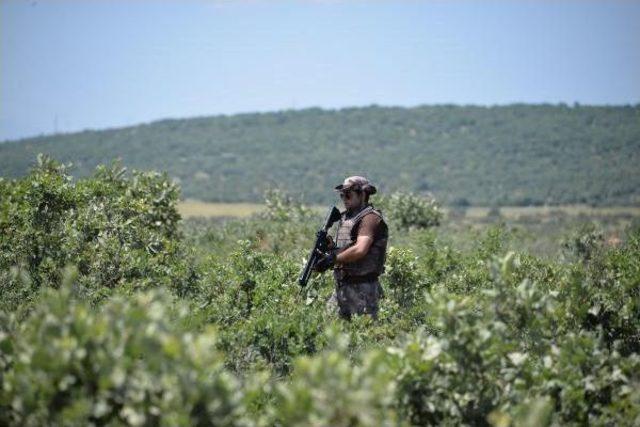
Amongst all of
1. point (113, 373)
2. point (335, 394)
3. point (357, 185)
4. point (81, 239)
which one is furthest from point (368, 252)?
point (81, 239)

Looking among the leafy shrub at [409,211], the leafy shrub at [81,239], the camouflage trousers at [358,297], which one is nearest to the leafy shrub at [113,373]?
the camouflage trousers at [358,297]

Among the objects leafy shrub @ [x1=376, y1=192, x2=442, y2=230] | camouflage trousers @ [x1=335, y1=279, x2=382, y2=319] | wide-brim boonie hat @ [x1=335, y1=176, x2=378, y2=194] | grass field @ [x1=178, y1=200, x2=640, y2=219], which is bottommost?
grass field @ [x1=178, y1=200, x2=640, y2=219]

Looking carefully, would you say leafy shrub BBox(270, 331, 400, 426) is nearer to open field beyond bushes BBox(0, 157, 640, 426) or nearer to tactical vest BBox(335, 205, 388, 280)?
open field beyond bushes BBox(0, 157, 640, 426)

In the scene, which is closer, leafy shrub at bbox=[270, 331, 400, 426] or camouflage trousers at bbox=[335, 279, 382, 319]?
leafy shrub at bbox=[270, 331, 400, 426]

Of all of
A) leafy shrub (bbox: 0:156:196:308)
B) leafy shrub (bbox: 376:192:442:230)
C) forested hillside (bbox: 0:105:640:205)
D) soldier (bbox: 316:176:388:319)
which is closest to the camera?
soldier (bbox: 316:176:388:319)

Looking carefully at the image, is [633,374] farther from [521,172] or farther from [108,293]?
[521,172]

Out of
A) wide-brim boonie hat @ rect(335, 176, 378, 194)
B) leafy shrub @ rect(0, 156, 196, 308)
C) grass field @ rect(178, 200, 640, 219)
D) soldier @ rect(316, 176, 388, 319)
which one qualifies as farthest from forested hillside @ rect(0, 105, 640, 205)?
wide-brim boonie hat @ rect(335, 176, 378, 194)

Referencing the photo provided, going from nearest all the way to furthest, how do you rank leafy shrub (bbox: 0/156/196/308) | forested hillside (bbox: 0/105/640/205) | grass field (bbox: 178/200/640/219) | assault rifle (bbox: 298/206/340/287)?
assault rifle (bbox: 298/206/340/287) < leafy shrub (bbox: 0/156/196/308) < grass field (bbox: 178/200/640/219) < forested hillside (bbox: 0/105/640/205)

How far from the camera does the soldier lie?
7164 millimetres

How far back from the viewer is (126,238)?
1097 cm

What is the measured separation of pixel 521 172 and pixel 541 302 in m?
133

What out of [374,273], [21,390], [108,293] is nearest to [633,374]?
[374,273]

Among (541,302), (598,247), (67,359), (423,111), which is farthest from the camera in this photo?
(423,111)

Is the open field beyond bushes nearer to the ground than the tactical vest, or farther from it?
nearer to the ground
